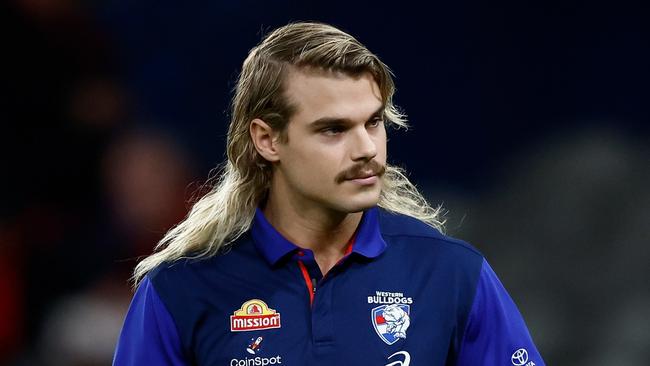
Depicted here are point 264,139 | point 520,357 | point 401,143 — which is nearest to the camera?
point 520,357

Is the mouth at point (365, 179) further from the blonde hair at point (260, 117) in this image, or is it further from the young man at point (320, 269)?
the blonde hair at point (260, 117)

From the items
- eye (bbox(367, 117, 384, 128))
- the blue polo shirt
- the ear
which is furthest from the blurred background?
eye (bbox(367, 117, 384, 128))

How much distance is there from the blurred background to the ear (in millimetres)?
2021

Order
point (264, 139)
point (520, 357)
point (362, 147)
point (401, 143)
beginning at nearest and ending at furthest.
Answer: point (362, 147) → point (520, 357) → point (264, 139) → point (401, 143)

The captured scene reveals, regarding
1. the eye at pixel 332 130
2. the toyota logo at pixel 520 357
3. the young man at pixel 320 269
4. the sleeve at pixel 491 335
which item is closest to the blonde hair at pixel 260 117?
the young man at pixel 320 269

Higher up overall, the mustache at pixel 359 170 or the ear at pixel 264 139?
the ear at pixel 264 139

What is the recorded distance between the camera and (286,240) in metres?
2.98

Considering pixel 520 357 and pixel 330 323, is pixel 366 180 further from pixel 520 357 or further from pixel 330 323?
pixel 520 357

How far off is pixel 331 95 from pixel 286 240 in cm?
41

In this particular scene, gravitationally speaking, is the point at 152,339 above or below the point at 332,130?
below

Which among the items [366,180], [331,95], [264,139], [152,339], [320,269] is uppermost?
[331,95]

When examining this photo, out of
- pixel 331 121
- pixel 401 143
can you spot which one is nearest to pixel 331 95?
pixel 331 121

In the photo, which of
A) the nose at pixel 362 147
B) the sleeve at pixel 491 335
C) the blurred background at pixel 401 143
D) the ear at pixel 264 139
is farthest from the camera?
the blurred background at pixel 401 143

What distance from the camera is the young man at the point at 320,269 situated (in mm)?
2854
